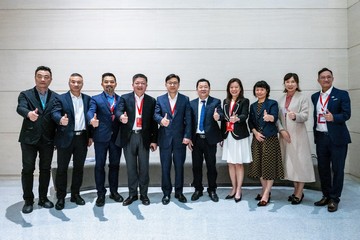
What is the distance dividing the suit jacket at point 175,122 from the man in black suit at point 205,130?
115 millimetres

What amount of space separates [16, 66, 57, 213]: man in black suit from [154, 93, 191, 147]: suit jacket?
1.26 m

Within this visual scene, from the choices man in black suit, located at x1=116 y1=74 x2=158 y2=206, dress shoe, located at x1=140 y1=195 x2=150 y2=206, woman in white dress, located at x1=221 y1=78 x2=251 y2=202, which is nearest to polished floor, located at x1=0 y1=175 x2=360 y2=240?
dress shoe, located at x1=140 y1=195 x2=150 y2=206

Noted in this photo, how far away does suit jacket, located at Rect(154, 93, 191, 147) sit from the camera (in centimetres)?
378

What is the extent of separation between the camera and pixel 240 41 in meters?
5.27

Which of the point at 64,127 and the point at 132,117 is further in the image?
the point at 132,117

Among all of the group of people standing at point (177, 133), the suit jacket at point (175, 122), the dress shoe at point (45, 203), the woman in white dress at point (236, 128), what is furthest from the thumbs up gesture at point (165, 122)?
the dress shoe at point (45, 203)

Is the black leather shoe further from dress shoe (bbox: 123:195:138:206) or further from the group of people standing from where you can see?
dress shoe (bbox: 123:195:138:206)

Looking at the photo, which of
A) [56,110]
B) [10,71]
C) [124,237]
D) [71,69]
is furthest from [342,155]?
[10,71]

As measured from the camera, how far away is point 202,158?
3.95 meters

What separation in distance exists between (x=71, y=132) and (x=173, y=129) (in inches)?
47.4

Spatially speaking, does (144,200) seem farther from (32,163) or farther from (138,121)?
(32,163)

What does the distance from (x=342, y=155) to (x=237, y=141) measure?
1.18 m

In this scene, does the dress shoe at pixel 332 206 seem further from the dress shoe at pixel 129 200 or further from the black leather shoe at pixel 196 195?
the dress shoe at pixel 129 200

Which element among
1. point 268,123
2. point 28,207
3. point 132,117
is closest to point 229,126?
point 268,123
